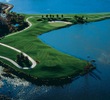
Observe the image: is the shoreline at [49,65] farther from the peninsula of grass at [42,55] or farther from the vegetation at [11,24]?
the vegetation at [11,24]

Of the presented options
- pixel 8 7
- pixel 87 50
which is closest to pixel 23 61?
pixel 87 50

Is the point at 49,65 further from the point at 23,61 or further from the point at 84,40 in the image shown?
the point at 84,40

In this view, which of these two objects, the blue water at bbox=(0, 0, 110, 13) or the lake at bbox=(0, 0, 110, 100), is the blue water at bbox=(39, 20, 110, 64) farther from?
the blue water at bbox=(0, 0, 110, 13)

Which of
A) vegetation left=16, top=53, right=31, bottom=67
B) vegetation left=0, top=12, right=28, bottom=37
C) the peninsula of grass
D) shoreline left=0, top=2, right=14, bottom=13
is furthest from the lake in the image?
vegetation left=0, top=12, right=28, bottom=37

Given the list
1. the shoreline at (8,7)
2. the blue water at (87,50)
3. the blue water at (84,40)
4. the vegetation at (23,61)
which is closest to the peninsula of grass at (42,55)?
the vegetation at (23,61)

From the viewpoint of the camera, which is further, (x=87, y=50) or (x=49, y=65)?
(x=87, y=50)

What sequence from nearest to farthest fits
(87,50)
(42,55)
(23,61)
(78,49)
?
(23,61) < (42,55) < (87,50) < (78,49)
